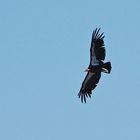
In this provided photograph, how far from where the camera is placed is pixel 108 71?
35156 millimetres

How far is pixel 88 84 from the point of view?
127ft

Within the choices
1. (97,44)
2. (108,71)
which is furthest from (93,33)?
(108,71)

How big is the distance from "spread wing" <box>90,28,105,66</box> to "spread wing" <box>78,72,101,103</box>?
97cm

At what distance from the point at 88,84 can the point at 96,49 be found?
2.61 meters

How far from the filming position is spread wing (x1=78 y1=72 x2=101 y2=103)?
124ft

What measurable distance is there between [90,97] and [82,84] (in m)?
1.13

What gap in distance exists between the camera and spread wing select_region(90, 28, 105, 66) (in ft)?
121

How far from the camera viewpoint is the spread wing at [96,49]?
36812mm

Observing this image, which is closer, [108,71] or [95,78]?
[108,71]

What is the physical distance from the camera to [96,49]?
122 feet

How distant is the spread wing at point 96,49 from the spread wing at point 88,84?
3.19 ft

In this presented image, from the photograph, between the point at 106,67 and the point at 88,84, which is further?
the point at 88,84

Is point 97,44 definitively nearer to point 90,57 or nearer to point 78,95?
point 90,57

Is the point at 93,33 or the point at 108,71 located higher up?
the point at 93,33
